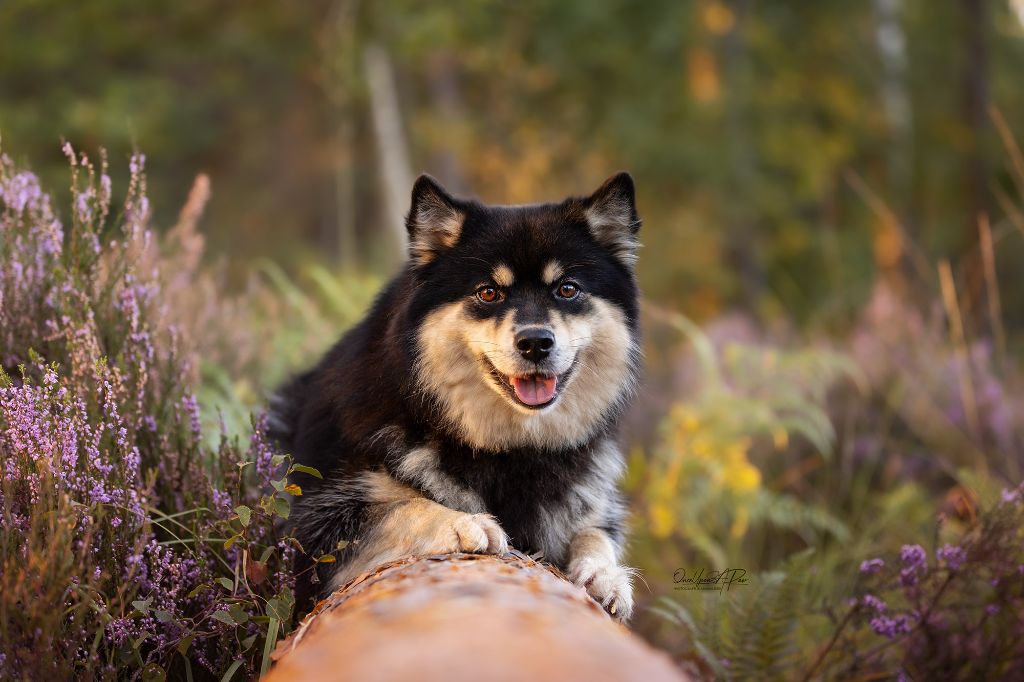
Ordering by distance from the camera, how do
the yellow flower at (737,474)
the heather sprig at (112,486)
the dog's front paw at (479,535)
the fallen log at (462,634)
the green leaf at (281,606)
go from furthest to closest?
1. the yellow flower at (737,474)
2. the dog's front paw at (479,535)
3. the green leaf at (281,606)
4. the heather sprig at (112,486)
5. the fallen log at (462,634)

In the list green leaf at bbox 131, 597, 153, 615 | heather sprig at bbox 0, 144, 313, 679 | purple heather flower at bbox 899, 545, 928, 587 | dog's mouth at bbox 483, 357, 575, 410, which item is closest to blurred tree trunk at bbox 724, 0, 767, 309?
dog's mouth at bbox 483, 357, 575, 410

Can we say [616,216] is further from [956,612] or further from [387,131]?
[387,131]

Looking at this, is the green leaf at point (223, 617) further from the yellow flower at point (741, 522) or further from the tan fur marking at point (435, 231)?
the yellow flower at point (741, 522)

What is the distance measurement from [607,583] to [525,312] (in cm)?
98

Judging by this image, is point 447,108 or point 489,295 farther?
point 447,108

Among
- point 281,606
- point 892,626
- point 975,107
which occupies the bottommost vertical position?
point 892,626

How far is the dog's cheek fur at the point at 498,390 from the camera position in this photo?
139 inches

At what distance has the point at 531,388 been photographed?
11.6 feet

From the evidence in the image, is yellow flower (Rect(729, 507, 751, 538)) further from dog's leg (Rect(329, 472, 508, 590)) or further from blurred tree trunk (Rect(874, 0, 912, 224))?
blurred tree trunk (Rect(874, 0, 912, 224))

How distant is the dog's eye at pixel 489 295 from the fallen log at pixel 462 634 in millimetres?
1203

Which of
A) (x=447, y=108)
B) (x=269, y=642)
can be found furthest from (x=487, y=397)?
(x=447, y=108)

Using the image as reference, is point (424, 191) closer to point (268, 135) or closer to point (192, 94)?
point (192, 94)

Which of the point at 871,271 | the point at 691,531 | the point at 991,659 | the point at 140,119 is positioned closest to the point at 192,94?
the point at 140,119
